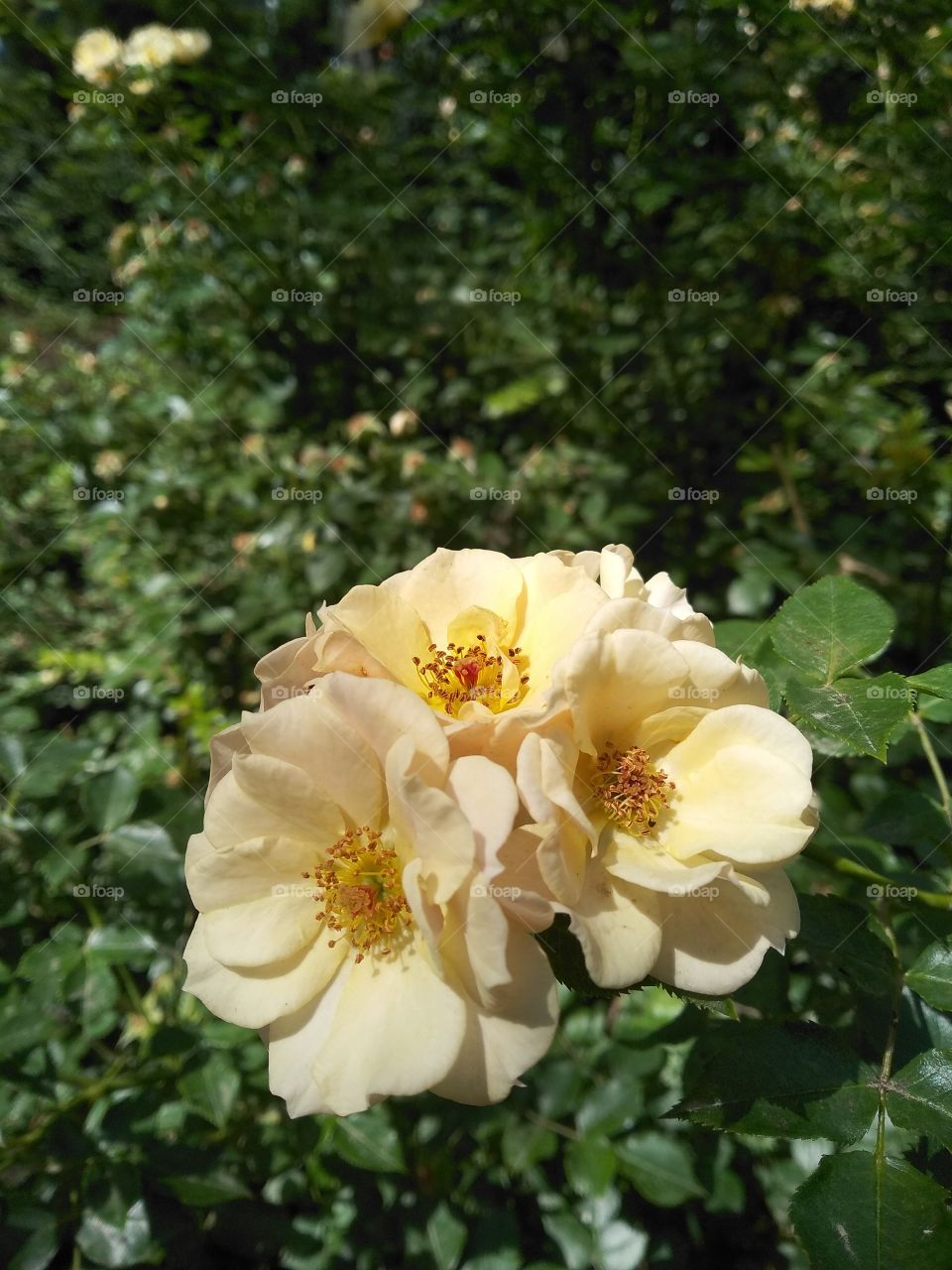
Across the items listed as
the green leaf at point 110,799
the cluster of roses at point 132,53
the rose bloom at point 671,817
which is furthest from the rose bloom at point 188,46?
the rose bloom at point 671,817

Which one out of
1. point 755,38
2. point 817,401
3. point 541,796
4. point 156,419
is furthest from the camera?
point 156,419

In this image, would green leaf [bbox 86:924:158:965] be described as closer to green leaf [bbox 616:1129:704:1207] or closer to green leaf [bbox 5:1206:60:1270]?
green leaf [bbox 5:1206:60:1270]

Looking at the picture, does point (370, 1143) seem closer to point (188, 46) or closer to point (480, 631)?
point (480, 631)

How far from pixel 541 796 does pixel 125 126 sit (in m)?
3.09

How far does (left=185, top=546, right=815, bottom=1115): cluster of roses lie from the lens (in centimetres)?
78

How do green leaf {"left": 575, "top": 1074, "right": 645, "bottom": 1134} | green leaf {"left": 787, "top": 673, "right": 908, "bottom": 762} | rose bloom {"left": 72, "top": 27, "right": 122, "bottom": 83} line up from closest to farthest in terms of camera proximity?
green leaf {"left": 787, "top": 673, "right": 908, "bottom": 762}
green leaf {"left": 575, "top": 1074, "right": 645, "bottom": 1134}
rose bloom {"left": 72, "top": 27, "right": 122, "bottom": 83}

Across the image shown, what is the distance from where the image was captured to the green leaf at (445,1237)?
4.67ft

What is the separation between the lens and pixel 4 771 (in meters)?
1.70

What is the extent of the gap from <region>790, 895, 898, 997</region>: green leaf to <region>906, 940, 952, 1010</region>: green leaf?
0.05 meters

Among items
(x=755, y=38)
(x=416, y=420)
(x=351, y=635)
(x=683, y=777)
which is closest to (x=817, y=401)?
(x=755, y=38)

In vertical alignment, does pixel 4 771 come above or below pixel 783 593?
below

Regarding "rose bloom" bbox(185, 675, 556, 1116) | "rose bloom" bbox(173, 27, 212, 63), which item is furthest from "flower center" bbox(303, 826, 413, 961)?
"rose bloom" bbox(173, 27, 212, 63)

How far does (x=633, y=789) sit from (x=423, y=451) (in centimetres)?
189

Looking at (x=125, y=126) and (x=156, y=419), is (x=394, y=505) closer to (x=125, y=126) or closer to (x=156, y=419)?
(x=156, y=419)
